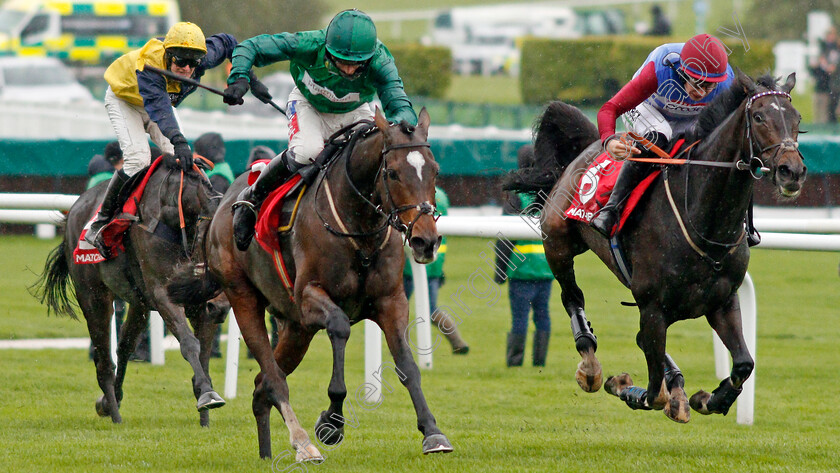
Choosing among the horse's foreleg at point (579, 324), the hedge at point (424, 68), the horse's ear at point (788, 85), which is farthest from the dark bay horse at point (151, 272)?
the hedge at point (424, 68)

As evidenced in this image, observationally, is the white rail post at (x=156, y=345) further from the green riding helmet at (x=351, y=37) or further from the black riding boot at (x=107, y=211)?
the green riding helmet at (x=351, y=37)

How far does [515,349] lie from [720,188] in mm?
4079

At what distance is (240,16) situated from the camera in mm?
25672

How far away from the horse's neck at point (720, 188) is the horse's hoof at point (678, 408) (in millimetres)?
864

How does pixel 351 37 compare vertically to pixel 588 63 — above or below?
above

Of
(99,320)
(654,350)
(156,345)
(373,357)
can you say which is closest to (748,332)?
(654,350)

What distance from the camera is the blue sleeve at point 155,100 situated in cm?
703

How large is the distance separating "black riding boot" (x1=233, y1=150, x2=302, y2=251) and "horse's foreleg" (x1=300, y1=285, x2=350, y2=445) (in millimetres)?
721

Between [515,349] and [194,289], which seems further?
[515,349]

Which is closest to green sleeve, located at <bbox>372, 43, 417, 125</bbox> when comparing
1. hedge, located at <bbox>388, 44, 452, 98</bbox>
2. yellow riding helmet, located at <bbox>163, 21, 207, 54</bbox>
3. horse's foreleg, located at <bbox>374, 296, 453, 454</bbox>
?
horse's foreleg, located at <bbox>374, 296, 453, 454</bbox>

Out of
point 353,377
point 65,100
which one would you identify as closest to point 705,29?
point 65,100

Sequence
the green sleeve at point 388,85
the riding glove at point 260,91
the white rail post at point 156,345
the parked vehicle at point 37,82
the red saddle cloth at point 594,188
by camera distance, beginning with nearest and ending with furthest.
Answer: the green sleeve at point 388,85
the red saddle cloth at point 594,188
the riding glove at point 260,91
the white rail post at point 156,345
the parked vehicle at point 37,82

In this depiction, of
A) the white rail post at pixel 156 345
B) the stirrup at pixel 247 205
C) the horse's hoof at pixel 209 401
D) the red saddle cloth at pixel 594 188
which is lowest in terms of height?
the white rail post at pixel 156 345

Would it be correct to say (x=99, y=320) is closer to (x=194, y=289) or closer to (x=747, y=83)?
(x=194, y=289)
